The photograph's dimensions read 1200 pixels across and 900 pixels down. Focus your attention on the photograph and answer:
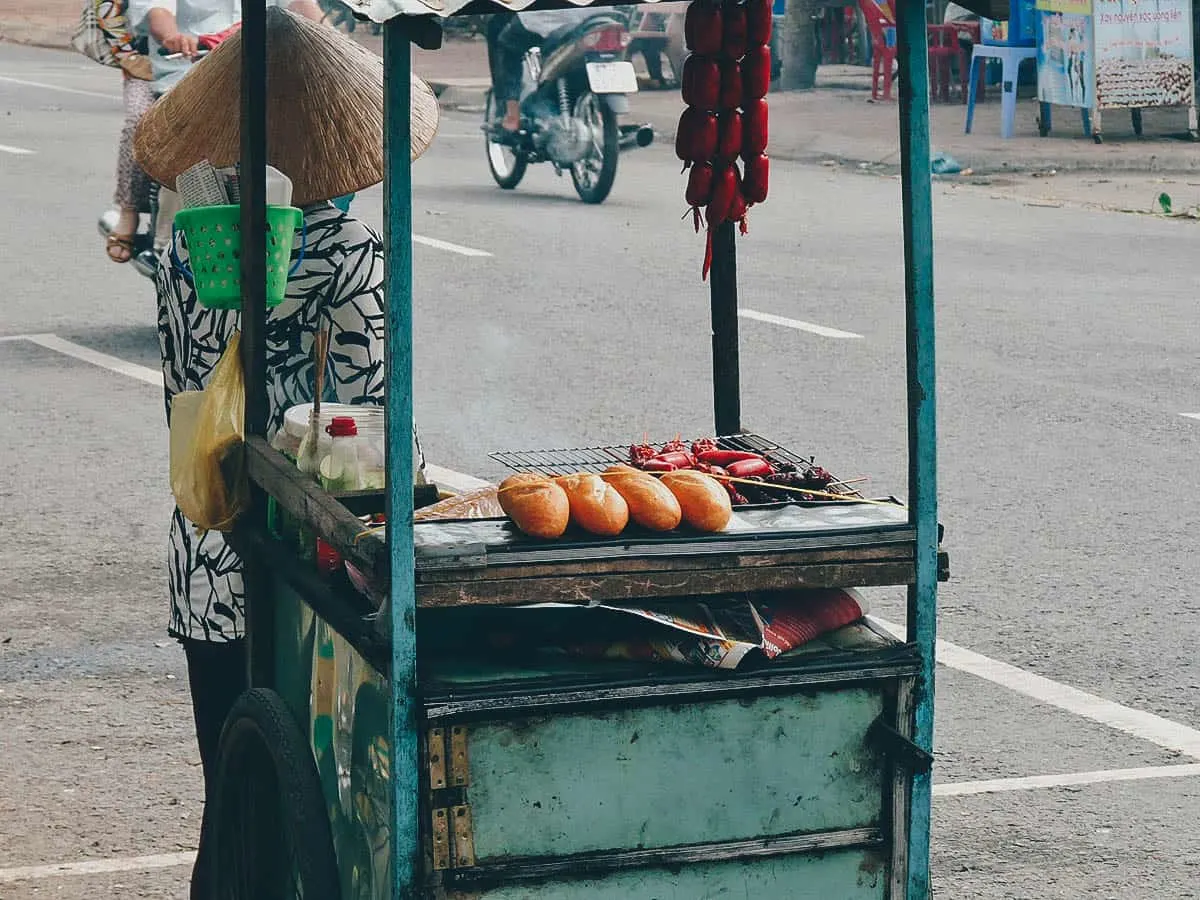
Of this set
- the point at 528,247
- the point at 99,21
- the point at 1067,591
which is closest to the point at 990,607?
the point at 1067,591

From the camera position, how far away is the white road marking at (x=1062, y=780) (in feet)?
14.8

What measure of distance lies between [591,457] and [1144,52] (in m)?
13.9

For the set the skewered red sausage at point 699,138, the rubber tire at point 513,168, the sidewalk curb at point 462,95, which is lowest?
the skewered red sausage at point 699,138

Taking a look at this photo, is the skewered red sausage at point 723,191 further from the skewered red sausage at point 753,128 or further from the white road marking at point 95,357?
the white road marking at point 95,357

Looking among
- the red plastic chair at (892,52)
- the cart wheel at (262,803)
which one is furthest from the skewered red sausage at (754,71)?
the red plastic chair at (892,52)

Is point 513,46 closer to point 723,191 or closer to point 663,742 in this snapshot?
point 723,191

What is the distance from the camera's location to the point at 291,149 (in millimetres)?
3529

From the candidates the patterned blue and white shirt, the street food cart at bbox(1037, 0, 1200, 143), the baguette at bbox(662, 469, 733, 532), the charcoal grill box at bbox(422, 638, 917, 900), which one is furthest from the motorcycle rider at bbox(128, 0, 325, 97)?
the street food cart at bbox(1037, 0, 1200, 143)

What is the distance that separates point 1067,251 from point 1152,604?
22.5ft

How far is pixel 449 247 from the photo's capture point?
11805 mm

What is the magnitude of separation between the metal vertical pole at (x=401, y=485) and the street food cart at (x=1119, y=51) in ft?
47.5

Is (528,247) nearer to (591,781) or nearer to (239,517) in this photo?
(239,517)

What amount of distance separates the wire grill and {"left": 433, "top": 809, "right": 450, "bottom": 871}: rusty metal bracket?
829 mm

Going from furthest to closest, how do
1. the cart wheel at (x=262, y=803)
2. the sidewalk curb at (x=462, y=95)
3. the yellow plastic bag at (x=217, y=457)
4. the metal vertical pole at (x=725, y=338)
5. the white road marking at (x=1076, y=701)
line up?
the sidewalk curb at (x=462, y=95) < the white road marking at (x=1076, y=701) < the metal vertical pole at (x=725, y=338) < the yellow plastic bag at (x=217, y=457) < the cart wheel at (x=262, y=803)
